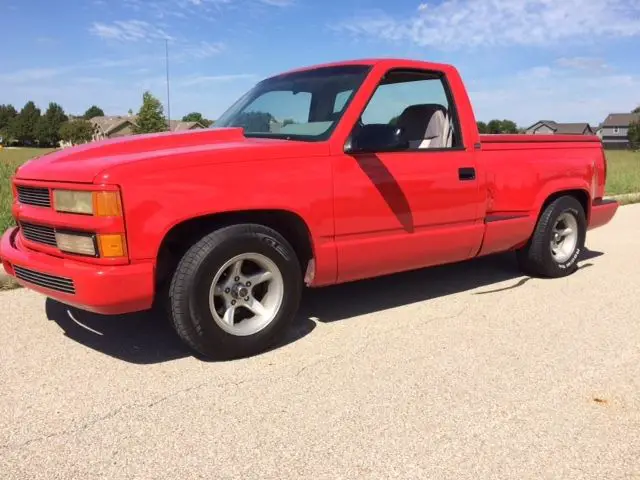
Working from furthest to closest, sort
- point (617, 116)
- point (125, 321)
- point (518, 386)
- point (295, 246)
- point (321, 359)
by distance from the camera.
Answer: point (617, 116)
point (125, 321)
point (295, 246)
point (321, 359)
point (518, 386)

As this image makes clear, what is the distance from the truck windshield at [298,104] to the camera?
403cm

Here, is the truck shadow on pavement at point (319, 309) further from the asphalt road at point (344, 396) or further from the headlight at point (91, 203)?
the headlight at point (91, 203)

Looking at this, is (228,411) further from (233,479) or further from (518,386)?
(518,386)

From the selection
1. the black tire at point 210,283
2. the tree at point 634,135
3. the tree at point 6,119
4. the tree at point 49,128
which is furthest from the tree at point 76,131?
the black tire at point 210,283

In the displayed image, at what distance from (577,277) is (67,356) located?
447cm

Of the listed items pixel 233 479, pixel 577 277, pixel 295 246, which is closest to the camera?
pixel 233 479

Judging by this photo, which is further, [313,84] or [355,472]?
[313,84]

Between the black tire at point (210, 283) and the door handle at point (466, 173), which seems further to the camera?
the door handle at point (466, 173)

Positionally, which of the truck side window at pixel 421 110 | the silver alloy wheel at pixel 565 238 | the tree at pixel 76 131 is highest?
the tree at pixel 76 131

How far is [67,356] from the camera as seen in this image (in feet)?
11.7

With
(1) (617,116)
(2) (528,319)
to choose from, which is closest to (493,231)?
(2) (528,319)

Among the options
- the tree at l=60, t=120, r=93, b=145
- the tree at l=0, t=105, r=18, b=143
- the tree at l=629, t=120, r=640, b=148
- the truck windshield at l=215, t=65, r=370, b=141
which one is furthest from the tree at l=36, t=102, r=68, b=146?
the truck windshield at l=215, t=65, r=370, b=141

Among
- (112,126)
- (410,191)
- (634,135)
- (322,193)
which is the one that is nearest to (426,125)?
(410,191)

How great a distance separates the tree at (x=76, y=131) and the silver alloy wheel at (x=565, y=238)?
109m
